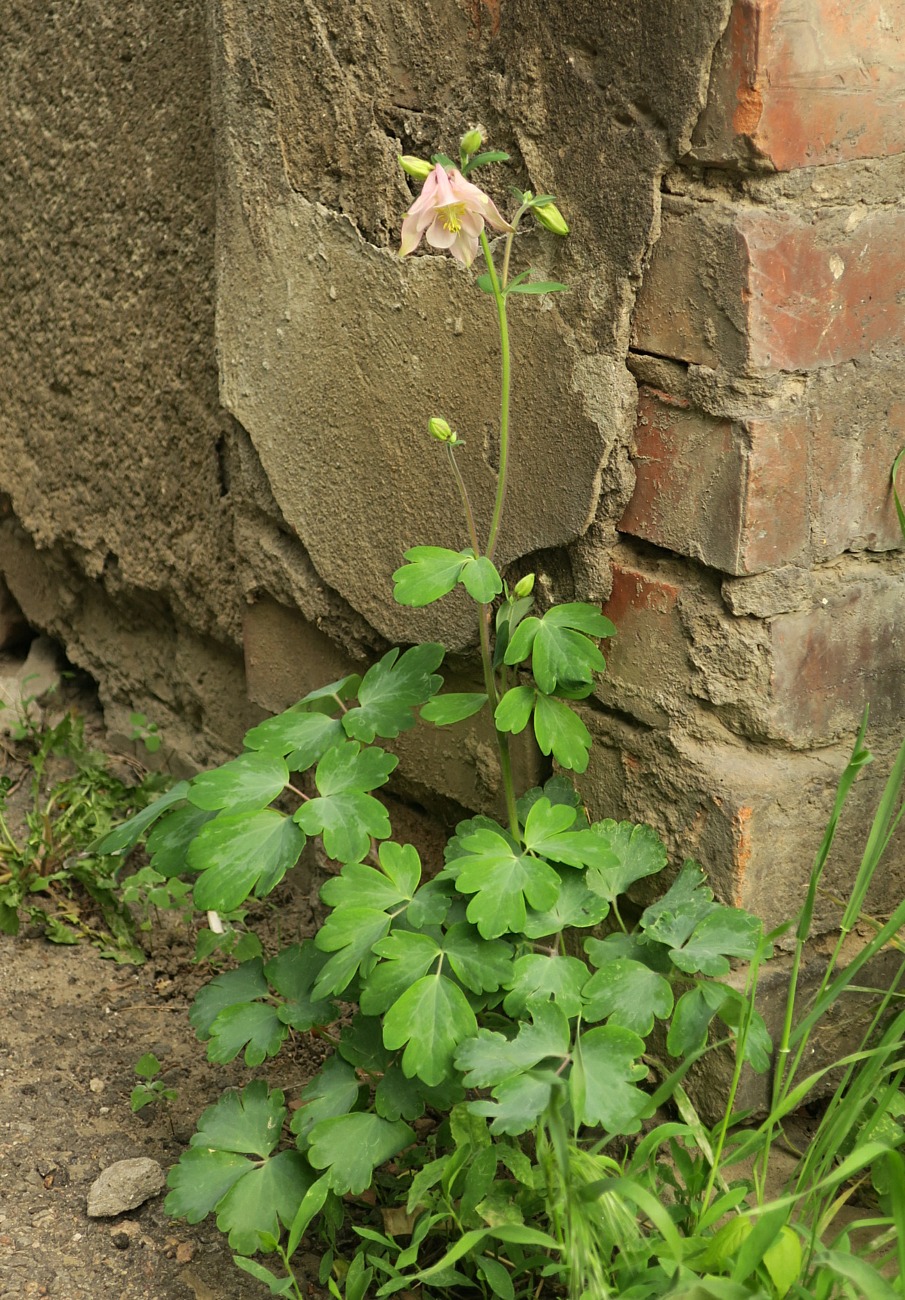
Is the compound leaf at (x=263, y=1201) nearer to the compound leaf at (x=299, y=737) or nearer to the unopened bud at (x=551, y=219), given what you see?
the compound leaf at (x=299, y=737)

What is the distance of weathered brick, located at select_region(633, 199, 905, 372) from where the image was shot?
1352 millimetres

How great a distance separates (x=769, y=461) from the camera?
1404 millimetres

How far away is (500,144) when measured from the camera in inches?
60.7

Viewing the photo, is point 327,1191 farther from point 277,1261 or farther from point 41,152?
point 41,152

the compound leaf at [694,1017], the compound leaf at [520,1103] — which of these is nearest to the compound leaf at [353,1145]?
the compound leaf at [520,1103]

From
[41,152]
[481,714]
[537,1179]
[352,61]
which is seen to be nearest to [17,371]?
[41,152]

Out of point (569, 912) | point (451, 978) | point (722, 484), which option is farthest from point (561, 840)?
point (722, 484)

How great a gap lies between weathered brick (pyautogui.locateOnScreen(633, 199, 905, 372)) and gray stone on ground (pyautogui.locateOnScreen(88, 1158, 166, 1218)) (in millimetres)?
1180

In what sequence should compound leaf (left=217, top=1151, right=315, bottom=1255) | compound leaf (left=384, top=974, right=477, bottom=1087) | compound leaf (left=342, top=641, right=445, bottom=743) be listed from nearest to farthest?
compound leaf (left=384, top=974, right=477, bottom=1087), compound leaf (left=217, top=1151, right=315, bottom=1255), compound leaf (left=342, top=641, right=445, bottom=743)

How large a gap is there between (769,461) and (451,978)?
645 mm

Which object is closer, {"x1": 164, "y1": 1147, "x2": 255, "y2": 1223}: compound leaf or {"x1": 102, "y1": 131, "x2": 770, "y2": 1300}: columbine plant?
{"x1": 102, "y1": 131, "x2": 770, "y2": 1300}: columbine plant

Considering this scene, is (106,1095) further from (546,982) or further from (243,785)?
(546,982)

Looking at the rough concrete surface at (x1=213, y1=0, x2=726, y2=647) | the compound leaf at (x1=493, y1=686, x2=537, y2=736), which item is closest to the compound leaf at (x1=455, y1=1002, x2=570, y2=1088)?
the compound leaf at (x1=493, y1=686, x2=537, y2=736)

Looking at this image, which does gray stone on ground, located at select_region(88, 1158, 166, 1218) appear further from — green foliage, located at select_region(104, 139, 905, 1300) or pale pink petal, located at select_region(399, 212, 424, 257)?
pale pink petal, located at select_region(399, 212, 424, 257)
